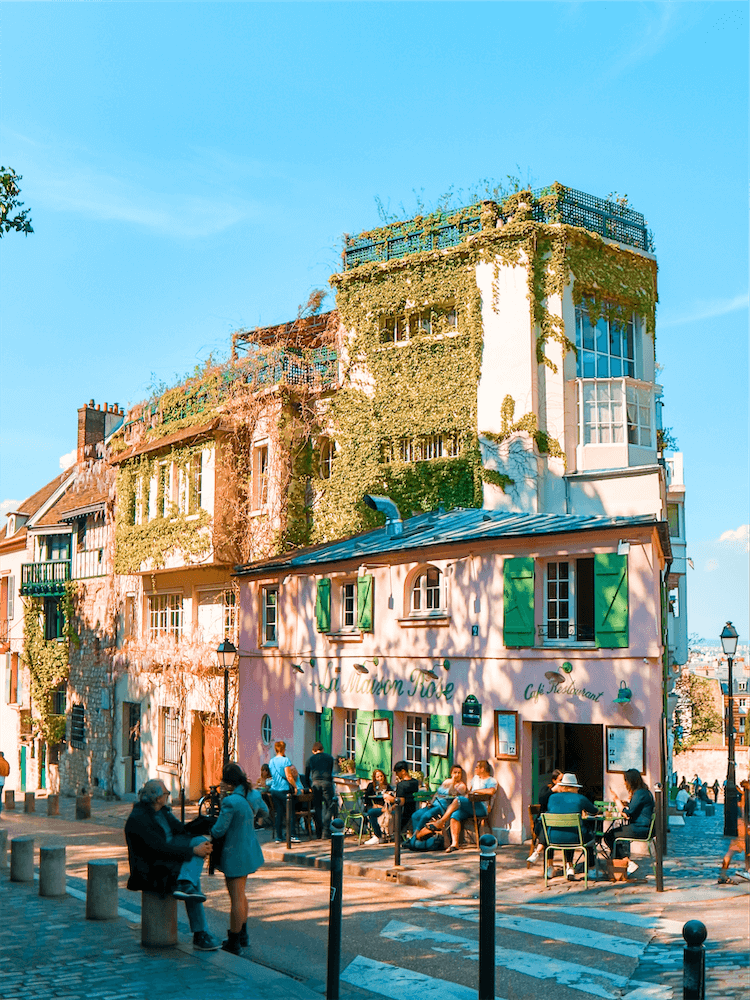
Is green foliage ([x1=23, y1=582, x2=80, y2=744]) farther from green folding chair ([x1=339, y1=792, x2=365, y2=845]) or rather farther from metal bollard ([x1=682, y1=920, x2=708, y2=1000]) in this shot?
metal bollard ([x1=682, y1=920, x2=708, y2=1000])

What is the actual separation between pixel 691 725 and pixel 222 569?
144 ft

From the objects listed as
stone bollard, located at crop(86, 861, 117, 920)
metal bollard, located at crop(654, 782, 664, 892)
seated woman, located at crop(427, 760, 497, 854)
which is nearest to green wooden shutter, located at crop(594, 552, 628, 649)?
seated woman, located at crop(427, 760, 497, 854)

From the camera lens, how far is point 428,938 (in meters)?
10.1

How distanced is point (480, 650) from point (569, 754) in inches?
187

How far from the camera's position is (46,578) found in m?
36.8

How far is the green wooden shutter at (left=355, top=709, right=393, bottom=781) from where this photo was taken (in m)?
19.2

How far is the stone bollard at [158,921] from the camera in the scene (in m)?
8.85

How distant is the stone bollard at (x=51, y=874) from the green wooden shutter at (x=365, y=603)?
9.20 meters

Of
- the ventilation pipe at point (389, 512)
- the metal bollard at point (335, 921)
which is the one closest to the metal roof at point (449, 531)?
the ventilation pipe at point (389, 512)

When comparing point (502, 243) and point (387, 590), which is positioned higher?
point (502, 243)

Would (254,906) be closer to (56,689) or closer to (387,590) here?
(387,590)

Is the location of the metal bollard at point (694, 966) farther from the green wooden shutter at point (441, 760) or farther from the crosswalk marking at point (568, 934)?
the green wooden shutter at point (441, 760)

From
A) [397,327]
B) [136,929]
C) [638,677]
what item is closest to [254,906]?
[136,929]

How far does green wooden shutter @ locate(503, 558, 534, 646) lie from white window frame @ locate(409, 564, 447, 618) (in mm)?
1801
